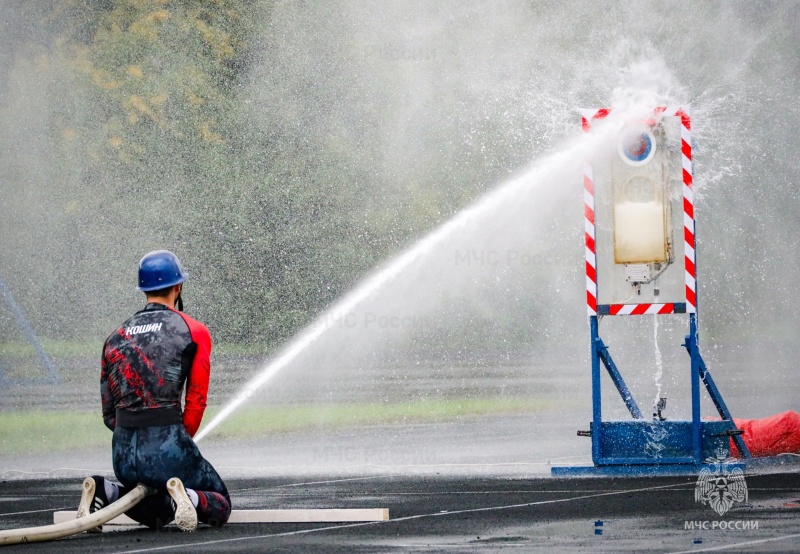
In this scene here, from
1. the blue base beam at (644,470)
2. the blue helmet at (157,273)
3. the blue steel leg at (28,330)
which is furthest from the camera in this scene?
the blue steel leg at (28,330)

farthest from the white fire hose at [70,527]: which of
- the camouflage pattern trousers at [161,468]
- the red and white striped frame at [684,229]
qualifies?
the red and white striped frame at [684,229]

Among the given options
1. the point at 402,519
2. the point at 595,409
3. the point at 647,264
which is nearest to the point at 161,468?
the point at 402,519

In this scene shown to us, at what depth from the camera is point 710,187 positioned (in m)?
24.1

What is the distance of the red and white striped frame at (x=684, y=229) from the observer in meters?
10.6

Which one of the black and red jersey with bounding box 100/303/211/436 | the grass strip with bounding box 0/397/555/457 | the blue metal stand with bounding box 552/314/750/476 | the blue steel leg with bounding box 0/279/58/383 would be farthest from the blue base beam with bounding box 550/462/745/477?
the blue steel leg with bounding box 0/279/58/383

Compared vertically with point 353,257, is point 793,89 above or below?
above

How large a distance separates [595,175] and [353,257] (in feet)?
59.0

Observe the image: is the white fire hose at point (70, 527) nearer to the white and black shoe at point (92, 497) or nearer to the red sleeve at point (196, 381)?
the white and black shoe at point (92, 497)

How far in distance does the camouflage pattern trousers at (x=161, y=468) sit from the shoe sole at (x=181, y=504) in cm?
15

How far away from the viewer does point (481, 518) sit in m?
8.38

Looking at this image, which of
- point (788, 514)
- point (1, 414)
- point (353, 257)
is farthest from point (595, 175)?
point (353, 257)

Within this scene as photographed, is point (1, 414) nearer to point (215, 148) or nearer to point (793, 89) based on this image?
point (215, 148)

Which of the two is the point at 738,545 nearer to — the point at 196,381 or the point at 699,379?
the point at 196,381

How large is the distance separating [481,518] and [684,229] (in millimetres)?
3252
